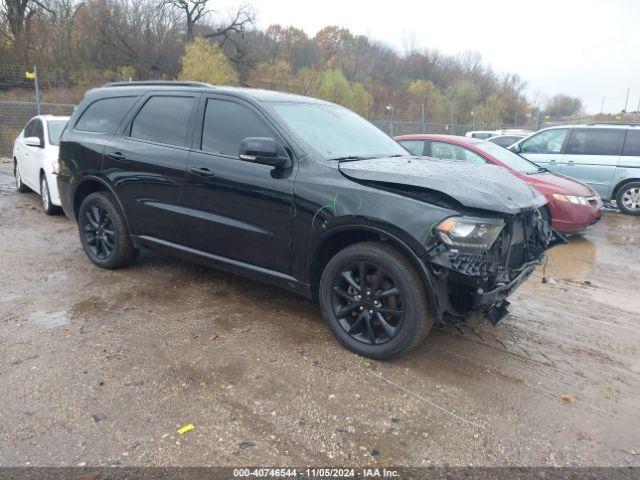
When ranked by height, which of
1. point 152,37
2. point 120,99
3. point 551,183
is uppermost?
point 152,37

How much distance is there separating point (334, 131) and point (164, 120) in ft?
5.31

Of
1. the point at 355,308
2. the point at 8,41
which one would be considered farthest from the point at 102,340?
the point at 8,41

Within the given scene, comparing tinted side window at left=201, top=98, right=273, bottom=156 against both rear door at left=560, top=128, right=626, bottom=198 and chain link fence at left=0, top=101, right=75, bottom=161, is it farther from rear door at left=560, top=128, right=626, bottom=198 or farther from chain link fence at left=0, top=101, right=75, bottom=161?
chain link fence at left=0, top=101, right=75, bottom=161

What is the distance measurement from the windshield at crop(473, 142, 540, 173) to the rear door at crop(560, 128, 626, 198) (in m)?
2.67

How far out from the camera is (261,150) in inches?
139

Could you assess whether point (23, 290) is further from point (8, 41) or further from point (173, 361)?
point (8, 41)

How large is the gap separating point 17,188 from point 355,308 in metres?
9.13

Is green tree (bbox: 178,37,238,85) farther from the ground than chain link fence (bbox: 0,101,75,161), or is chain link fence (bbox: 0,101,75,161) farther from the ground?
green tree (bbox: 178,37,238,85)

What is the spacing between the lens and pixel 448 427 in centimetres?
276

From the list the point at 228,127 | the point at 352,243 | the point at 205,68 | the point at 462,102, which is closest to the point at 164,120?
the point at 228,127

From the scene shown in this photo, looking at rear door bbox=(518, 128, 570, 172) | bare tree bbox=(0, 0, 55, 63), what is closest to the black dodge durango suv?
rear door bbox=(518, 128, 570, 172)

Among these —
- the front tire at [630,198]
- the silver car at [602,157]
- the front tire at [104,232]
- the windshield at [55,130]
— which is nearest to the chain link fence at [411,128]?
the silver car at [602,157]

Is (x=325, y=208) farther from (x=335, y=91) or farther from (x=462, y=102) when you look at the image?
(x=462, y=102)

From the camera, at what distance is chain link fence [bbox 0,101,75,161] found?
1539cm
